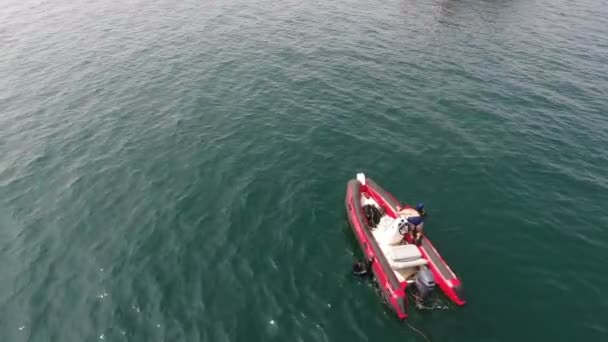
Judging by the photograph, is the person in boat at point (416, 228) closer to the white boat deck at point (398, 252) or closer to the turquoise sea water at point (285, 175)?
the white boat deck at point (398, 252)

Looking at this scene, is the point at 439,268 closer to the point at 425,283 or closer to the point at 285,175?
the point at 425,283

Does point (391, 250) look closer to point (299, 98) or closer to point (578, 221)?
point (578, 221)

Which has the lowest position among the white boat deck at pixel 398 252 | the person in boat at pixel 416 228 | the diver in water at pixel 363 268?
the diver in water at pixel 363 268

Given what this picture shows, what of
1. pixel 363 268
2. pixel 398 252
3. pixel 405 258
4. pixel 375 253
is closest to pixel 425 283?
pixel 405 258

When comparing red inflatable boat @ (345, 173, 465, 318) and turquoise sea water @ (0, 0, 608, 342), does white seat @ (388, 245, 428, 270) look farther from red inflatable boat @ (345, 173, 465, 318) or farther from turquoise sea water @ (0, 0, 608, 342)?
turquoise sea water @ (0, 0, 608, 342)

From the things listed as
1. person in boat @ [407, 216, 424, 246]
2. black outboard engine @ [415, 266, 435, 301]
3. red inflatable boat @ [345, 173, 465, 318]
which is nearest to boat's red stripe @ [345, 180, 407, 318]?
red inflatable boat @ [345, 173, 465, 318]

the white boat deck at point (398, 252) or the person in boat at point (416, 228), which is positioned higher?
the person in boat at point (416, 228)

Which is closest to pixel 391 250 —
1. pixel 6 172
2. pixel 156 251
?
pixel 156 251

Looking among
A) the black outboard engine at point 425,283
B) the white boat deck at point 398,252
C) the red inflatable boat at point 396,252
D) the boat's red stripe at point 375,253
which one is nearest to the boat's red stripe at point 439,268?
the red inflatable boat at point 396,252
